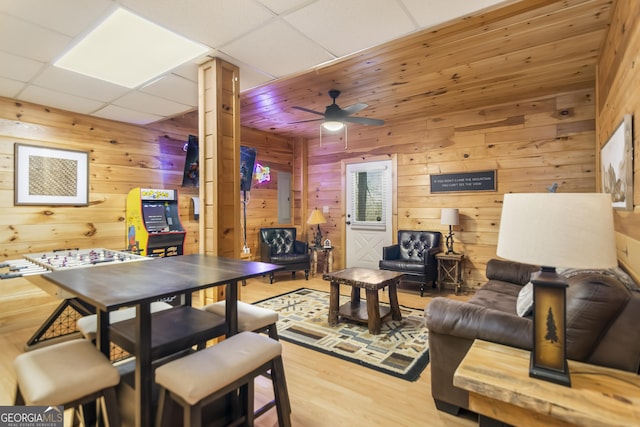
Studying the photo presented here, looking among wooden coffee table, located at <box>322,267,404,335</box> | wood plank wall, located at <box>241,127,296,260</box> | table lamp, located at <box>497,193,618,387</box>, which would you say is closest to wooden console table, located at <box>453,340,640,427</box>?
table lamp, located at <box>497,193,618,387</box>

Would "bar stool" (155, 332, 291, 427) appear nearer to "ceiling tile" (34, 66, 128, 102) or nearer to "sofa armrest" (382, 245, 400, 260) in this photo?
"ceiling tile" (34, 66, 128, 102)

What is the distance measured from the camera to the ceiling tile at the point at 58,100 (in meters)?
3.16

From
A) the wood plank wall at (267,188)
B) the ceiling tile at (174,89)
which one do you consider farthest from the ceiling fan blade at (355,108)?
the wood plank wall at (267,188)

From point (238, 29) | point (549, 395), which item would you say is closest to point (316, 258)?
point (238, 29)

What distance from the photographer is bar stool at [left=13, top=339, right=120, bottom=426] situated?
1.17 m

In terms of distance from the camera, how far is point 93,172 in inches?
154

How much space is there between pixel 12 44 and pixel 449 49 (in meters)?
3.51

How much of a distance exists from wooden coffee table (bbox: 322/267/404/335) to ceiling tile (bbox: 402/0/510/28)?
223 centimetres

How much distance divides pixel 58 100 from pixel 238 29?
2.60 meters

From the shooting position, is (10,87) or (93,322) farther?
(10,87)

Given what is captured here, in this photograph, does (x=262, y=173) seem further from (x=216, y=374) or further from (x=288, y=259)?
(x=216, y=374)

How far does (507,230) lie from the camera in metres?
1.26

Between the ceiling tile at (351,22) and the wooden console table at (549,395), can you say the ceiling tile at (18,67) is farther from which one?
the wooden console table at (549,395)

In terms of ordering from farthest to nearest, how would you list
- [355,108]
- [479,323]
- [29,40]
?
[355,108] < [29,40] < [479,323]
